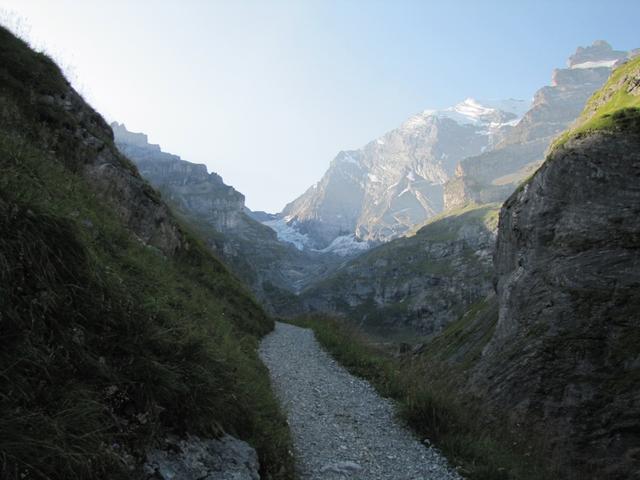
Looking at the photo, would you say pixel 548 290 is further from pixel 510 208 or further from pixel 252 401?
pixel 252 401

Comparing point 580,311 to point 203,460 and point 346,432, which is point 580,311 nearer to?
point 346,432

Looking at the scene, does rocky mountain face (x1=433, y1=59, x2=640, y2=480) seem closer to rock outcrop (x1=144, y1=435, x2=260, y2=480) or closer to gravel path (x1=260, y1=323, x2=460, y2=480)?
gravel path (x1=260, y1=323, x2=460, y2=480)

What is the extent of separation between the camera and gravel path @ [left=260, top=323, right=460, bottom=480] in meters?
8.27

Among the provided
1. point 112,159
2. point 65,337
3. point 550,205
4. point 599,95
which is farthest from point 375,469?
point 599,95

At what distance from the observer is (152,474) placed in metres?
4.52

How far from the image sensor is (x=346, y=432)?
10312 millimetres

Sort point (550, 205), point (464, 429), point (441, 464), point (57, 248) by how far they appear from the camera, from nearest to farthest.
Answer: point (57, 248), point (441, 464), point (464, 429), point (550, 205)

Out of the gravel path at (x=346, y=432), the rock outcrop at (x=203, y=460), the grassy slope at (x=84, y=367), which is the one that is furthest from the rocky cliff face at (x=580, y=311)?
the grassy slope at (x=84, y=367)

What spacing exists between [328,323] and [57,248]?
92.2 feet

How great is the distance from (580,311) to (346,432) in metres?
14.3

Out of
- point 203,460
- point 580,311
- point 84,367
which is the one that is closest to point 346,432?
point 203,460

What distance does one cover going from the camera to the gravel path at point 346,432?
27.1 ft

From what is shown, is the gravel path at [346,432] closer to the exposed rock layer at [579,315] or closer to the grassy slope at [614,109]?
the exposed rock layer at [579,315]

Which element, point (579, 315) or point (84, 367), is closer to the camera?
point (84, 367)
